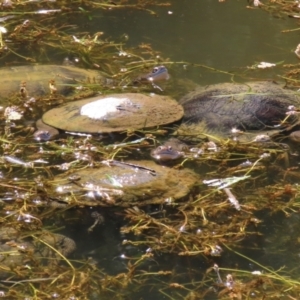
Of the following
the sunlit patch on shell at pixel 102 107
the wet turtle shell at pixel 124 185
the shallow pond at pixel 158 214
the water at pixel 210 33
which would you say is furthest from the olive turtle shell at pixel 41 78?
the wet turtle shell at pixel 124 185

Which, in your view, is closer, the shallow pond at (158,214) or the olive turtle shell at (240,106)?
the shallow pond at (158,214)

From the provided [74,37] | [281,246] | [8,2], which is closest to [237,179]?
[281,246]

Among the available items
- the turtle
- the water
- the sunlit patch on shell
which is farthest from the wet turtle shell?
the water

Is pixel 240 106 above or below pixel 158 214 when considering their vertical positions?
above

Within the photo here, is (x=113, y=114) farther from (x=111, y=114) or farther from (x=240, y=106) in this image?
(x=240, y=106)

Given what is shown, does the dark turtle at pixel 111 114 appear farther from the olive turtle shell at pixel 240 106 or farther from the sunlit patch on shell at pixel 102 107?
the olive turtle shell at pixel 240 106

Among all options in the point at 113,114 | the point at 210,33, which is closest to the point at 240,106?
the point at 113,114

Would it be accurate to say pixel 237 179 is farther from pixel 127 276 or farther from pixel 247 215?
pixel 127 276
